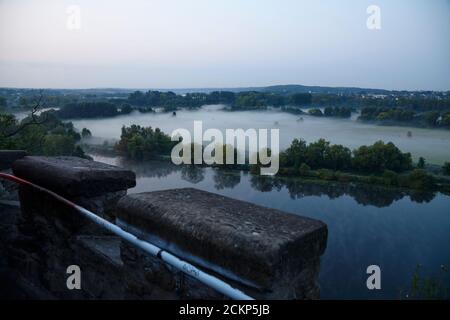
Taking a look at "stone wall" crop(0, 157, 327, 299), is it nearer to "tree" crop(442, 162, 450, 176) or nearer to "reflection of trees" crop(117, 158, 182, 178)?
"reflection of trees" crop(117, 158, 182, 178)

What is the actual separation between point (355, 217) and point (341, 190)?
4765 millimetres

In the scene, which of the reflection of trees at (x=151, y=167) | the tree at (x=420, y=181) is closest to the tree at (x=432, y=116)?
the tree at (x=420, y=181)

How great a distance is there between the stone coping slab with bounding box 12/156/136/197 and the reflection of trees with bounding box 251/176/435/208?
3864cm

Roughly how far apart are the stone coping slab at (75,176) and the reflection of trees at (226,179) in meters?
37.1

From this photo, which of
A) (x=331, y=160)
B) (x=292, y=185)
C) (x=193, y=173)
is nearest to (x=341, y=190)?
(x=292, y=185)

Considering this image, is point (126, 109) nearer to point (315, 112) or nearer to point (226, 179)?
point (226, 179)

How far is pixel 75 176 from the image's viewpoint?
2.59 m

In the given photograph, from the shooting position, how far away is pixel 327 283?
2608 centimetres

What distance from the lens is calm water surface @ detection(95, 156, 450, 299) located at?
1117 inches

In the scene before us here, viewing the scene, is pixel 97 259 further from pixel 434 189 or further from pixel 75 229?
pixel 434 189

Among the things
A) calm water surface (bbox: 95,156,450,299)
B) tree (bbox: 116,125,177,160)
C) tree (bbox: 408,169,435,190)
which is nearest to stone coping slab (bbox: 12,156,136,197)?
calm water surface (bbox: 95,156,450,299)

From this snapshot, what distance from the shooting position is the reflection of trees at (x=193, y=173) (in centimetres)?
4244

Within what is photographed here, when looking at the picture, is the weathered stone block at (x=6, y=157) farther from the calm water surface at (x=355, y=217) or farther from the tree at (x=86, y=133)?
Result: the tree at (x=86, y=133)
